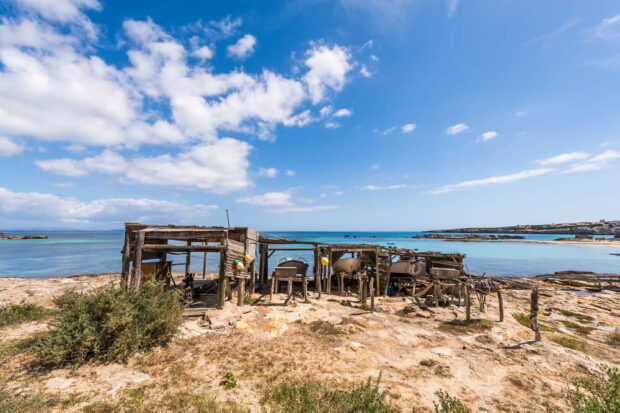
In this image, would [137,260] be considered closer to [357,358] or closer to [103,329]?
[103,329]

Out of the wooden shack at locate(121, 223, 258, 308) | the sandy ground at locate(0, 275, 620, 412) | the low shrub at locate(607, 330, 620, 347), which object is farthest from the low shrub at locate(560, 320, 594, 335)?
the wooden shack at locate(121, 223, 258, 308)

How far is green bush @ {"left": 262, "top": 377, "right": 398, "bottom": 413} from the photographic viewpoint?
525 cm

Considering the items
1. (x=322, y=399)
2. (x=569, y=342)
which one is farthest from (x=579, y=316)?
(x=322, y=399)

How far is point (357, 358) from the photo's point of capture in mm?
8164

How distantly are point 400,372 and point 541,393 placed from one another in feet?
11.3

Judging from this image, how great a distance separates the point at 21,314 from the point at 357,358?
13.9 meters

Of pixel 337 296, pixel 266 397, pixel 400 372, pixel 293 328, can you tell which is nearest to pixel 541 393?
pixel 400 372

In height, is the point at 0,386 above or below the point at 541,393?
above

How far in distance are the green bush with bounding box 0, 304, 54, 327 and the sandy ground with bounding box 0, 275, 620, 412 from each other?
63 cm

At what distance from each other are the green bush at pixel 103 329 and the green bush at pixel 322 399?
458 centimetres

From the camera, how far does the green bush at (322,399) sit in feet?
17.2

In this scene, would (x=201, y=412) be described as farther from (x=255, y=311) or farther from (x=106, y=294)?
(x=255, y=311)

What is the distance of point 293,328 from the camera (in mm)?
10758

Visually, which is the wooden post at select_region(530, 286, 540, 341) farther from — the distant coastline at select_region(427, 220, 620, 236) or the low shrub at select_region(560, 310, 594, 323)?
the distant coastline at select_region(427, 220, 620, 236)
